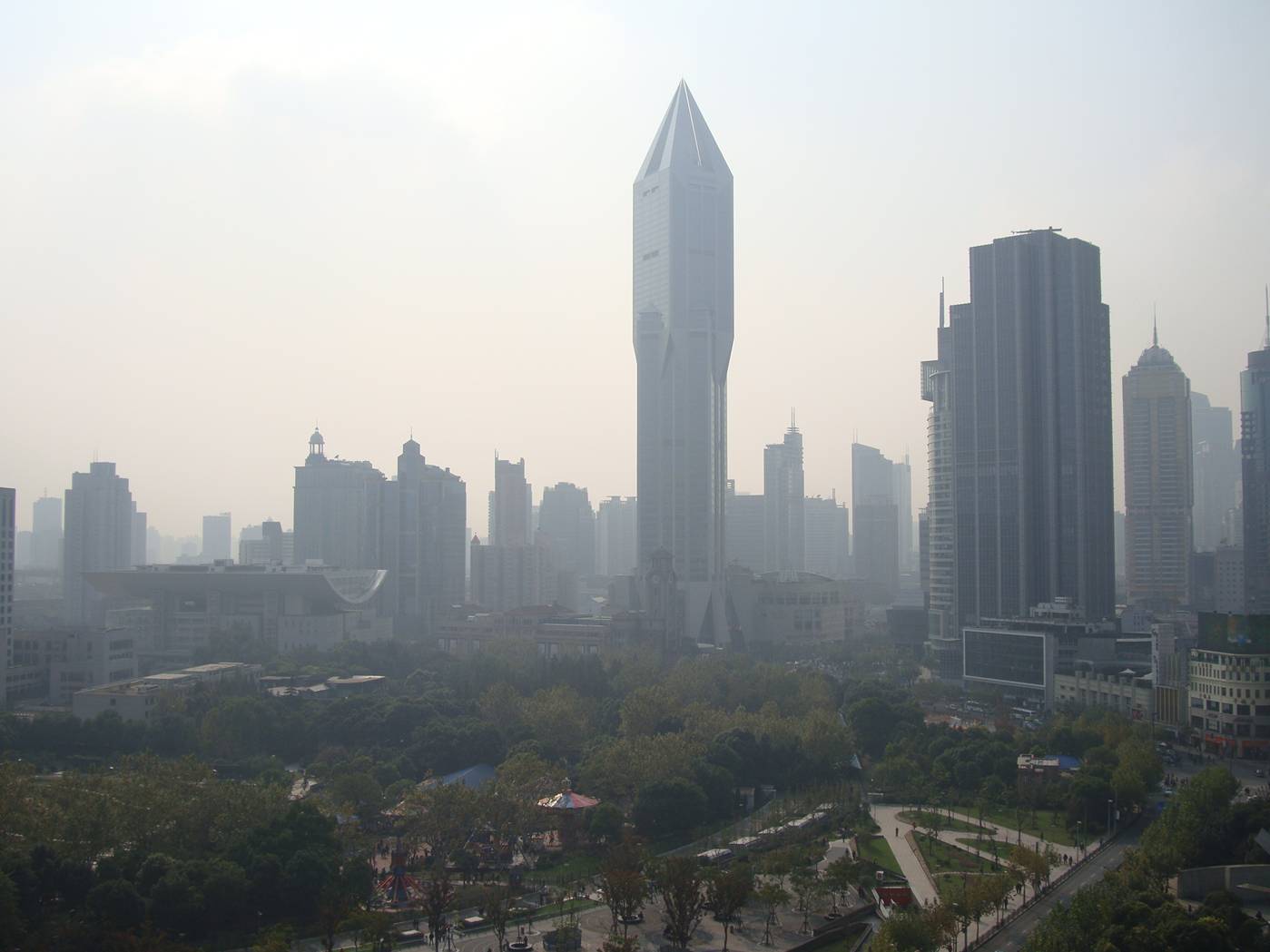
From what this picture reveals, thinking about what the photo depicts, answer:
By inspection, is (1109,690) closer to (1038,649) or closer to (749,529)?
(1038,649)

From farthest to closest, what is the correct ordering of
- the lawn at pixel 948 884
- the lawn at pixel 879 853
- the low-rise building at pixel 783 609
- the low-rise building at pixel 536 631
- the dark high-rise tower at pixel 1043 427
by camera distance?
the low-rise building at pixel 783 609
the low-rise building at pixel 536 631
the dark high-rise tower at pixel 1043 427
the lawn at pixel 879 853
the lawn at pixel 948 884

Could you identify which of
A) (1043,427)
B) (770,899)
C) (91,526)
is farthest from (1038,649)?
(91,526)

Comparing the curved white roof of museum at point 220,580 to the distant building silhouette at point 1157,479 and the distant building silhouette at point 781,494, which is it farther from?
the distant building silhouette at point 781,494

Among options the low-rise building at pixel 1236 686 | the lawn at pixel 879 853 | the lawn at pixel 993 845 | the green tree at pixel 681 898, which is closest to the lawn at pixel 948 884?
the lawn at pixel 879 853

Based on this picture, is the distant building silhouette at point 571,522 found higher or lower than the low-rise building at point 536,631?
higher

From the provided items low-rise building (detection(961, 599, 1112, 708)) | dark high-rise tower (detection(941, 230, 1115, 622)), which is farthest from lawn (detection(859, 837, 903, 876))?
dark high-rise tower (detection(941, 230, 1115, 622))

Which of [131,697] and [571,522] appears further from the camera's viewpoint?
[571,522]

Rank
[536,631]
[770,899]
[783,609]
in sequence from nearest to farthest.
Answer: [770,899]
[536,631]
[783,609]
